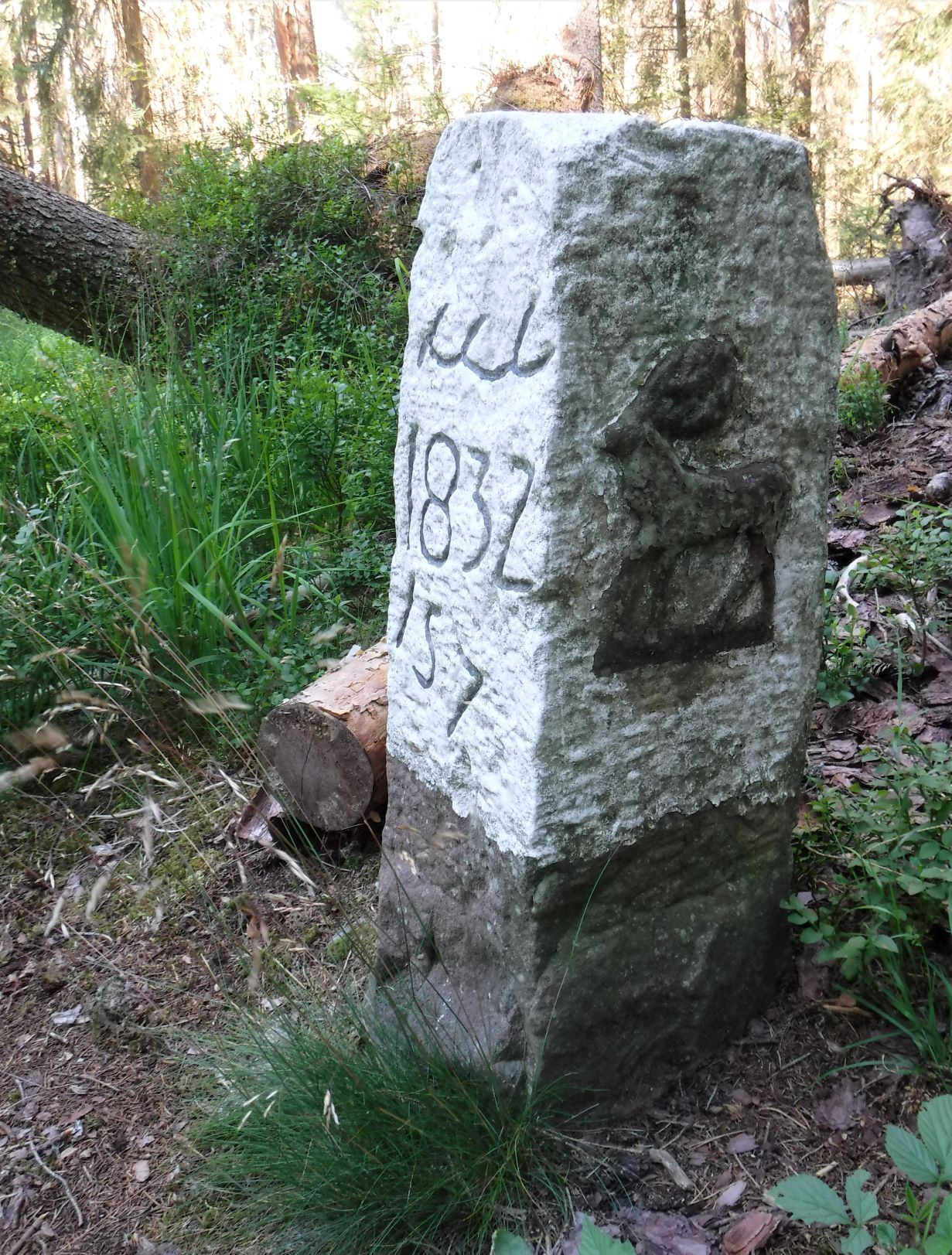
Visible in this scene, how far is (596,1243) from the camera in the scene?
117cm

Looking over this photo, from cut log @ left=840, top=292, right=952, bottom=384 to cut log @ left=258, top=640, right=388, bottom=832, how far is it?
118 inches

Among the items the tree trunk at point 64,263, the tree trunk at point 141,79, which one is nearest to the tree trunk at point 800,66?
the tree trunk at point 141,79

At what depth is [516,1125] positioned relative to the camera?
1571 mm

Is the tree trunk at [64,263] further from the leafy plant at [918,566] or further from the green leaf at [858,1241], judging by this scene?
the green leaf at [858,1241]

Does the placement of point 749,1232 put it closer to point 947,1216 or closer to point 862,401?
point 947,1216

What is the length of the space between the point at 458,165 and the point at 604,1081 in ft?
5.05

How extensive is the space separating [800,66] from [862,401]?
5539 millimetres

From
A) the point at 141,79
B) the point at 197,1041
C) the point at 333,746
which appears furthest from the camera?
the point at 141,79

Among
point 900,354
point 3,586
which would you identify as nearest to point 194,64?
point 900,354

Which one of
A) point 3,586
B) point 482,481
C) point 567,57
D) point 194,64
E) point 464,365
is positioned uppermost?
point 194,64

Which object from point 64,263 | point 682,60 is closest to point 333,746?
point 64,263

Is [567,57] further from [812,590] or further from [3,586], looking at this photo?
[812,590]

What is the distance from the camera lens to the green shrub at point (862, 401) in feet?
13.8

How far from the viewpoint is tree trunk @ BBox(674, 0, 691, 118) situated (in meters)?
8.05
